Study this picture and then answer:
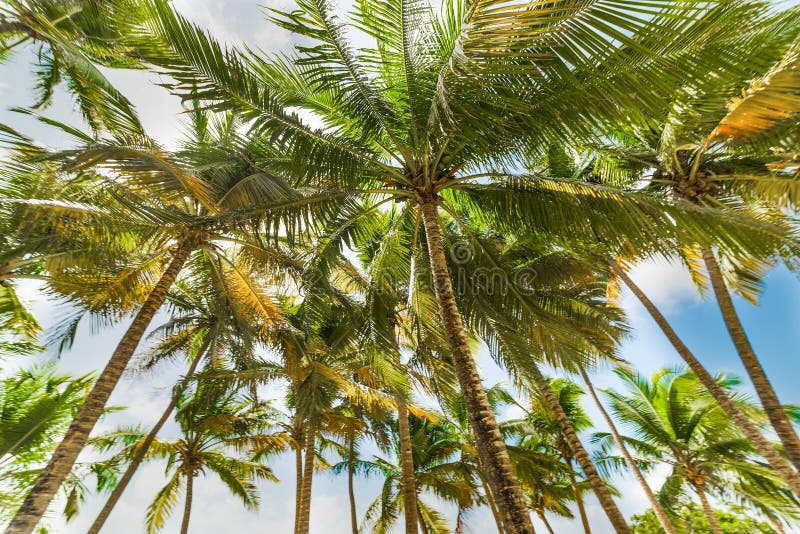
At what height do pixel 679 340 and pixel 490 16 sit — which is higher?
pixel 679 340

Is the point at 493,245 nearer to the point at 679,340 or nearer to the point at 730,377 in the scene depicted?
the point at 679,340

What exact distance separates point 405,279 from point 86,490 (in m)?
13.8

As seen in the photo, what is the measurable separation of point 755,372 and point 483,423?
19.8ft

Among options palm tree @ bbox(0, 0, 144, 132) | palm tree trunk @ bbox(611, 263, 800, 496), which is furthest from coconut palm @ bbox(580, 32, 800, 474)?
palm tree @ bbox(0, 0, 144, 132)

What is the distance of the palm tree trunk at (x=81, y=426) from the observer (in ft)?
13.2

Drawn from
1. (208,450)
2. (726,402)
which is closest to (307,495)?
(208,450)

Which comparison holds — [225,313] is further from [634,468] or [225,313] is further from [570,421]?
[570,421]

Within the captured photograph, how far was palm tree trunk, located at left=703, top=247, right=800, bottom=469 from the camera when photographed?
6488 mm

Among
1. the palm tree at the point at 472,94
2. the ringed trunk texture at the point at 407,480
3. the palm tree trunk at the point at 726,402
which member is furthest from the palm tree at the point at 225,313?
the palm tree trunk at the point at 726,402

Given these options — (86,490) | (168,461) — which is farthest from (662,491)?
(86,490)

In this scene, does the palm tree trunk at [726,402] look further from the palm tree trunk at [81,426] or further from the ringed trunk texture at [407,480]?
the palm tree trunk at [81,426]

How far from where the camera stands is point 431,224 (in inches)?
225

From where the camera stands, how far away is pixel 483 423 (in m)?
4.02

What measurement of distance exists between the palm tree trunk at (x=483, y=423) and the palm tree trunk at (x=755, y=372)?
13.6 ft
